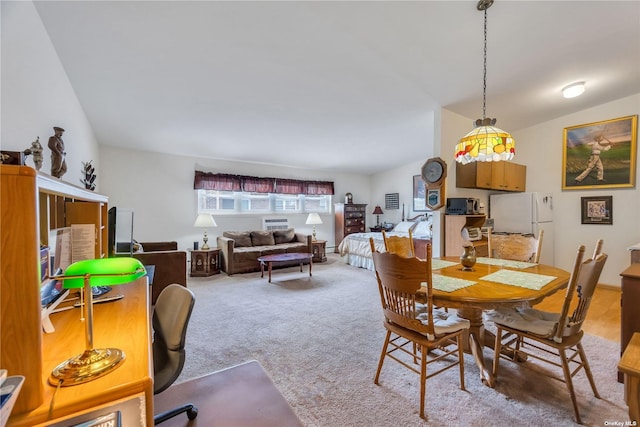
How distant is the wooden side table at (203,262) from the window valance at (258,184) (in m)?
1.37

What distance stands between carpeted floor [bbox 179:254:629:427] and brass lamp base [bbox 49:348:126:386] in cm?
122

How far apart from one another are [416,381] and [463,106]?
3434 millimetres

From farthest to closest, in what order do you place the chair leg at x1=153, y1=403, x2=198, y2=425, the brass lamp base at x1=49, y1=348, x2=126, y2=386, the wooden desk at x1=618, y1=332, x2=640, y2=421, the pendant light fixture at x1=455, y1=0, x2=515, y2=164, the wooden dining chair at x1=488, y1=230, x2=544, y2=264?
the wooden dining chair at x1=488, y1=230, x2=544, y2=264 → the pendant light fixture at x1=455, y1=0, x2=515, y2=164 → the chair leg at x1=153, y1=403, x2=198, y2=425 → the wooden desk at x1=618, y1=332, x2=640, y2=421 → the brass lamp base at x1=49, y1=348, x2=126, y2=386

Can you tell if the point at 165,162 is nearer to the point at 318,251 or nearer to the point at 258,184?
the point at 258,184

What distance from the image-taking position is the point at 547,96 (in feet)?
12.1

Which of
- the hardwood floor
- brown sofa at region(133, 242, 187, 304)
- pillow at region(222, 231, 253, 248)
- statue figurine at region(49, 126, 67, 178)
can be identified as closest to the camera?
statue figurine at region(49, 126, 67, 178)

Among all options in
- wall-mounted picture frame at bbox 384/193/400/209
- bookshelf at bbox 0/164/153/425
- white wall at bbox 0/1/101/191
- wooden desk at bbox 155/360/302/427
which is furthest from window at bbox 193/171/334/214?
bookshelf at bbox 0/164/153/425

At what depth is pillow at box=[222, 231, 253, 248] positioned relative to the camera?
555 centimetres

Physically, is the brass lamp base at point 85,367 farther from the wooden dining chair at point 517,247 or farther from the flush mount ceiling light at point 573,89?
the flush mount ceiling light at point 573,89

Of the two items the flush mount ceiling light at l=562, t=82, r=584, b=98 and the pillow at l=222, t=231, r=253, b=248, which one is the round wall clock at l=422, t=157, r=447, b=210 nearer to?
the flush mount ceiling light at l=562, t=82, r=584, b=98

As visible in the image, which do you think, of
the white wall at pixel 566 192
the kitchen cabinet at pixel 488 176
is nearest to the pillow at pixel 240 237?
the white wall at pixel 566 192

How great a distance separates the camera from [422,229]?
592 centimetres

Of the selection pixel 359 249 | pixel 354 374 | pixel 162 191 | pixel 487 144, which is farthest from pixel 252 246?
pixel 487 144

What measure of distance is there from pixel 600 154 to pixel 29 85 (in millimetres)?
6587
